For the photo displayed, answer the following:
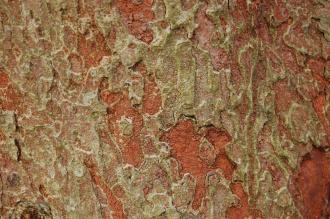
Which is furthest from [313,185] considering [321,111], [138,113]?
[138,113]

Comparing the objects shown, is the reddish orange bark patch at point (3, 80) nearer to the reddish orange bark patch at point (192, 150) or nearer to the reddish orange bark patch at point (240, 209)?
the reddish orange bark patch at point (192, 150)

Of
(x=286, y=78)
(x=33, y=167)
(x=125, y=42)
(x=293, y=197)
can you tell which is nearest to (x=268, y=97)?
(x=286, y=78)

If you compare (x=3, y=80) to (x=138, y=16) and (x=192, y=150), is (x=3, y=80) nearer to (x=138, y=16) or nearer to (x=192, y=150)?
(x=138, y=16)

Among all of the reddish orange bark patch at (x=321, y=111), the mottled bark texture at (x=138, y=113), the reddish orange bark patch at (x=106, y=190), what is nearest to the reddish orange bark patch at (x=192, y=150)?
the mottled bark texture at (x=138, y=113)

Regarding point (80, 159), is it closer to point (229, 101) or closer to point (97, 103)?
point (97, 103)

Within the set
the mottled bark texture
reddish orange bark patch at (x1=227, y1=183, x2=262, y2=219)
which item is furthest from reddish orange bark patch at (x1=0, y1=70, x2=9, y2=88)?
reddish orange bark patch at (x1=227, y1=183, x2=262, y2=219)

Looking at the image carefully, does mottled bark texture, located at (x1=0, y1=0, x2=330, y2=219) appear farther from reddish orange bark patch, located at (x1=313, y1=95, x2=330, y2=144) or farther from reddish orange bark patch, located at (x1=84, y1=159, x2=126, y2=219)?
reddish orange bark patch, located at (x1=313, y1=95, x2=330, y2=144)
